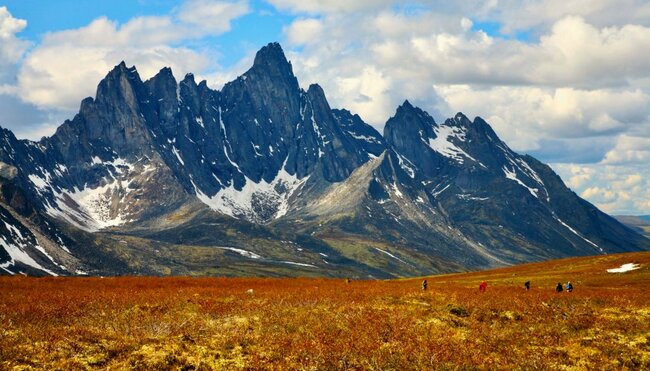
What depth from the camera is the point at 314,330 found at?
32.2m

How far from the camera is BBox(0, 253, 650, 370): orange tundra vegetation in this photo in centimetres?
2398

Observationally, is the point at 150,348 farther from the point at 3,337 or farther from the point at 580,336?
the point at 580,336

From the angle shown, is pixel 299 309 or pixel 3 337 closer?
pixel 3 337

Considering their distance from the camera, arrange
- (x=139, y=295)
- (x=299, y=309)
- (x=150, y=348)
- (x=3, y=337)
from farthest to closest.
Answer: (x=139, y=295)
(x=299, y=309)
(x=3, y=337)
(x=150, y=348)

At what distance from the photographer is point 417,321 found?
35.4 meters

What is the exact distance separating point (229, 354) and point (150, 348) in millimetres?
3048

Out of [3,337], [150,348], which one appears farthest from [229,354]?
[3,337]

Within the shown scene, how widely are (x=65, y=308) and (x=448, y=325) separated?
2378 cm

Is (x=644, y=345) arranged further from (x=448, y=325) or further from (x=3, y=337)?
(x=3, y=337)

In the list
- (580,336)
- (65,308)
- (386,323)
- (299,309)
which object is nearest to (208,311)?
(299,309)

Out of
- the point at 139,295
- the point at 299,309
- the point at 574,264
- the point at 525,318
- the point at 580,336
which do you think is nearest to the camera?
the point at 580,336

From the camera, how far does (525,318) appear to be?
38219 mm

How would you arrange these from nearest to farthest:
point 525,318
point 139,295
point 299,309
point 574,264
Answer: point 525,318, point 299,309, point 139,295, point 574,264

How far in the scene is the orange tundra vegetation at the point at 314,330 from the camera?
23984 mm
